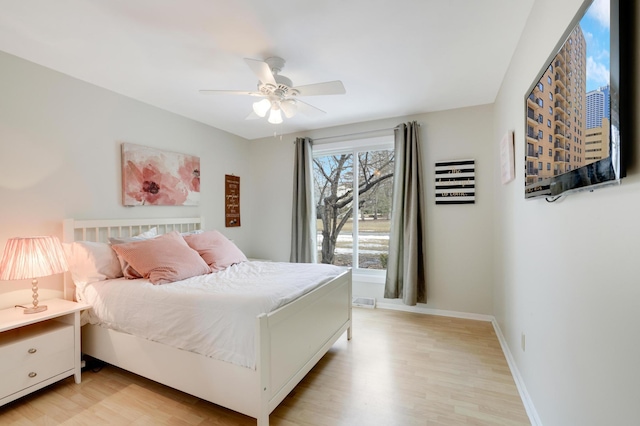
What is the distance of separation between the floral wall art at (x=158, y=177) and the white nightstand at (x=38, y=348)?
1171 millimetres

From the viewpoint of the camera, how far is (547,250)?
5.02ft

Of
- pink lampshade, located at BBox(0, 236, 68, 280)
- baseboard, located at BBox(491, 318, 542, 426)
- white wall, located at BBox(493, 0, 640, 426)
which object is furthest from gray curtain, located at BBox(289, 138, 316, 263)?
pink lampshade, located at BBox(0, 236, 68, 280)

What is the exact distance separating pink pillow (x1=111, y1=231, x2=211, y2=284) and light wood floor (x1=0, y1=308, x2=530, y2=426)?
834 mm

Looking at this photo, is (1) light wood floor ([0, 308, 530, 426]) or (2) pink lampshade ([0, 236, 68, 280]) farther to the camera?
(2) pink lampshade ([0, 236, 68, 280])

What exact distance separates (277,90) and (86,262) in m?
2.13

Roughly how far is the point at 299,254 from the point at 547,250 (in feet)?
10.0

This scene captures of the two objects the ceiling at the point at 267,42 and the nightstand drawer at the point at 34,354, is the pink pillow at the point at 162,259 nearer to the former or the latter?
the nightstand drawer at the point at 34,354

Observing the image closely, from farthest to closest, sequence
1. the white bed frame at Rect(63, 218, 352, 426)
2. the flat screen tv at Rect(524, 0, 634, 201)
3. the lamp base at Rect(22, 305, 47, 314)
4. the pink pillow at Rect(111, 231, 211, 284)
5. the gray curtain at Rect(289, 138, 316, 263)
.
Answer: the gray curtain at Rect(289, 138, 316, 263), the pink pillow at Rect(111, 231, 211, 284), the lamp base at Rect(22, 305, 47, 314), the white bed frame at Rect(63, 218, 352, 426), the flat screen tv at Rect(524, 0, 634, 201)

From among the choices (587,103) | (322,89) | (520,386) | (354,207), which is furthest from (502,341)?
(322,89)

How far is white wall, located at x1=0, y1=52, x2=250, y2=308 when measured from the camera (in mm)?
2189

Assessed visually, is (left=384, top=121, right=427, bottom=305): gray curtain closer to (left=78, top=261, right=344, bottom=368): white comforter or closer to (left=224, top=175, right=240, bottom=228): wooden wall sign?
(left=78, top=261, right=344, bottom=368): white comforter

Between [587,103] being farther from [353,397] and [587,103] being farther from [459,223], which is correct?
[459,223]

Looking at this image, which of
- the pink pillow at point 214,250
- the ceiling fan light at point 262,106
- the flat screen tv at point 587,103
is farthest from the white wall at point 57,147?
the flat screen tv at point 587,103

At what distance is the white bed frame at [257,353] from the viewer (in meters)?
1.64
